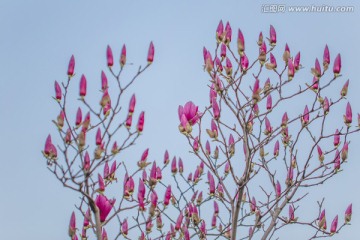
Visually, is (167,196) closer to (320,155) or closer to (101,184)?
(101,184)

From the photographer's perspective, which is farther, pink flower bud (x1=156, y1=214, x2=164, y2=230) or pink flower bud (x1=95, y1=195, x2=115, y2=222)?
pink flower bud (x1=156, y1=214, x2=164, y2=230)

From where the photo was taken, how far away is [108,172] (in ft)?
16.9

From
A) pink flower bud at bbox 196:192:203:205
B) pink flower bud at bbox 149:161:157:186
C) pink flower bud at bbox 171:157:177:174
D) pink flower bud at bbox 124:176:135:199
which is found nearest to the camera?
pink flower bud at bbox 149:161:157:186

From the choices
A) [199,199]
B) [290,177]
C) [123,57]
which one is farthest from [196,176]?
[123,57]

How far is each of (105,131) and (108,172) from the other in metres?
0.70

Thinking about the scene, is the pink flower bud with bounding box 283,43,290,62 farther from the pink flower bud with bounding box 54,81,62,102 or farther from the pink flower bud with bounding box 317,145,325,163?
the pink flower bud with bounding box 54,81,62,102

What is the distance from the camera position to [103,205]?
4.78m

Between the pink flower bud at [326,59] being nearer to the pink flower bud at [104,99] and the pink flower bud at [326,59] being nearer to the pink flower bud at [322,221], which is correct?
the pink flower bud at [322,221]

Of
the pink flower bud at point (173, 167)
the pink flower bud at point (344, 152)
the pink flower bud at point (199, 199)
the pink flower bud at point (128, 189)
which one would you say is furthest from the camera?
the pink flower bud at point (199, 199)

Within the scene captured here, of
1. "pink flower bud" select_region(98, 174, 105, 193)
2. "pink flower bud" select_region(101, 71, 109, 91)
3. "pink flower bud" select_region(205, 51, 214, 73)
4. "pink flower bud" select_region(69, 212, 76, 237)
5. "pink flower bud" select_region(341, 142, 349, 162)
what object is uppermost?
"pink flower bud" select_region(205, 51, 214, 73)

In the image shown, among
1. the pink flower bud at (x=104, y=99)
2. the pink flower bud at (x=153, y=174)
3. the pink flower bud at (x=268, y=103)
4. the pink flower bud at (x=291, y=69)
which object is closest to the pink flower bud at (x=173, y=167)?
the pink flower bud at (x=268, y=103)

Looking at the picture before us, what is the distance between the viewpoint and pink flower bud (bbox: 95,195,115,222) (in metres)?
4.75

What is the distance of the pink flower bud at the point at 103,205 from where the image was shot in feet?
15.6

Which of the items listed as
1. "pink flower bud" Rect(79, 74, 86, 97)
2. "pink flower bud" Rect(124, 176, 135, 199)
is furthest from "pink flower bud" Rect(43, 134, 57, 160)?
"pink flower bud" Rect(124, 176, 135, 199)
